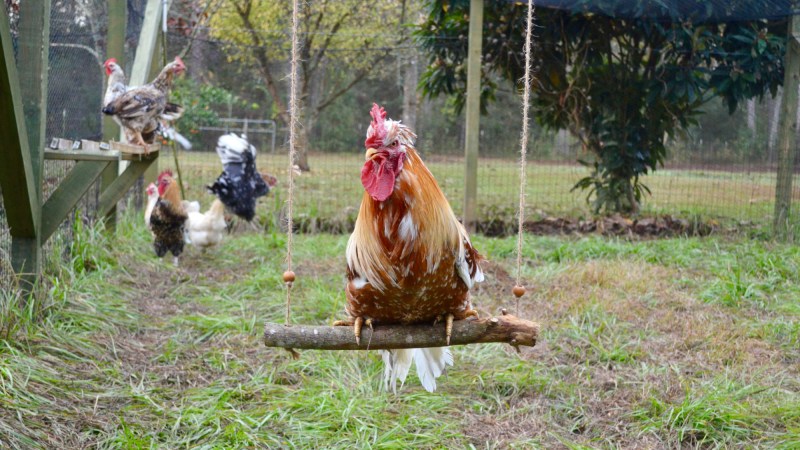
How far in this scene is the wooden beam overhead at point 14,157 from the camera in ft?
10.7

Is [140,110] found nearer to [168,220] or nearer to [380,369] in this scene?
[168,220]

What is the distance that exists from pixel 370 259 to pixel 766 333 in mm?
3299

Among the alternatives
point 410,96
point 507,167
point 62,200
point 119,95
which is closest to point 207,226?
point 119,95

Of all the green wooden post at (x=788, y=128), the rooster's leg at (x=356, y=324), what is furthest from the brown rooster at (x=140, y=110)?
the green wooden post at (x=788, y=128)

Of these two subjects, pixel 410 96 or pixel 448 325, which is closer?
pixel 448 325

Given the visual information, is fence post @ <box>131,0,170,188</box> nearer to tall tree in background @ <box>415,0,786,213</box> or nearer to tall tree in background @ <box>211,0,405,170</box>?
tall tree in background @ <box>415,0,786,213</box>

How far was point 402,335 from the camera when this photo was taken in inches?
96.4

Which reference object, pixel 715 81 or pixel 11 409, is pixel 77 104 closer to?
pixel 11 409

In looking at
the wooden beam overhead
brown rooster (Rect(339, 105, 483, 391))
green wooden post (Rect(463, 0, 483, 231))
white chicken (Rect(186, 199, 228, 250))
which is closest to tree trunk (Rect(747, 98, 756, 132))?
green wooden post (Rect(463, 0, 483, 231))

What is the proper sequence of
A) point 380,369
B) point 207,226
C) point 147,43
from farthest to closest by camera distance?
point 207,226 < point 147,43 < point 380,369

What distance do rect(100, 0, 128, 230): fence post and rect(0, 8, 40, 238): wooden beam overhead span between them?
2.42 m

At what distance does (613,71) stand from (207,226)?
5249 mm

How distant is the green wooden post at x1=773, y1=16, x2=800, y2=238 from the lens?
7.58 meters

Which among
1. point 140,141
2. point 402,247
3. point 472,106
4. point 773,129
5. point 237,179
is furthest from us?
point 773,129
